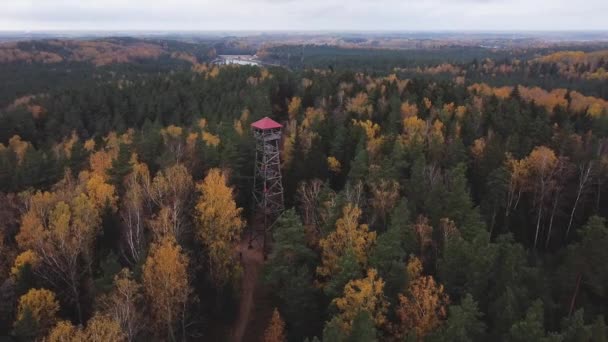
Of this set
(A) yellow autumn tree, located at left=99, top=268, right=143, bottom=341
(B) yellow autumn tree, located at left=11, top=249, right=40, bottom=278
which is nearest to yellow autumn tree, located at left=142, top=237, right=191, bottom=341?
(A) yellow autumn tree, located at left=99, top=268, right=143, bottom=341

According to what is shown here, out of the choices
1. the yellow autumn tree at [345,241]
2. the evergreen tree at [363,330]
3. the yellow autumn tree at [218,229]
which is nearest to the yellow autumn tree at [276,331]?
the yellow autumn tree at [345,241]

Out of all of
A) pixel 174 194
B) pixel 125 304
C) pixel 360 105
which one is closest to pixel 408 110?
pixel 360 105

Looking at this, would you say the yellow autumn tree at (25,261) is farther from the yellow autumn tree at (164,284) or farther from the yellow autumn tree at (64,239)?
the yellow autumn tree at (164,284)

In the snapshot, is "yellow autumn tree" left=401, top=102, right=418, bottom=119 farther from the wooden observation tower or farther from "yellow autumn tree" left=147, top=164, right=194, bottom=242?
"yellow autumn tree" left=147, top=164, right=194, bottom=242

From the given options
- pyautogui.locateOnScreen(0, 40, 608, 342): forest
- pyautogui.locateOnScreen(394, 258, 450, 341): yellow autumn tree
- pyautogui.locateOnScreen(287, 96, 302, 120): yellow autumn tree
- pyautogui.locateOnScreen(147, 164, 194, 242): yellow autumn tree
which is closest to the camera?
pyautogui.locateOnScreen(394, 258, 450, 341): yellow autumn tree

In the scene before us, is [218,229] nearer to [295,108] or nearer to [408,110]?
[408,110]
